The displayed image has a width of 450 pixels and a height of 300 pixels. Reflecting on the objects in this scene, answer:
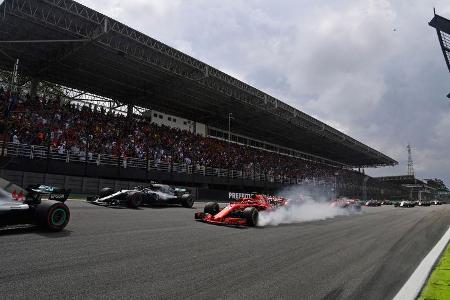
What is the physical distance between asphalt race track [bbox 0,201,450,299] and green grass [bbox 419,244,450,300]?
375mm

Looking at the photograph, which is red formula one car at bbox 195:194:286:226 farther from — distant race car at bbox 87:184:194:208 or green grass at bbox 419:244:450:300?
green grass at bbox 419:244:450:300

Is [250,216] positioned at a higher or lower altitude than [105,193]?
lower

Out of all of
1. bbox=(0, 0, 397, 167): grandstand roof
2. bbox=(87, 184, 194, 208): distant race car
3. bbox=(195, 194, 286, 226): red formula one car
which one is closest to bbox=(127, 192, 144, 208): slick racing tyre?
bbox=(87, 184, 194, 208): distant race car

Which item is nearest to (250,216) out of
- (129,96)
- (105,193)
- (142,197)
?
(142,197)

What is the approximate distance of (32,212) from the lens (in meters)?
7.79

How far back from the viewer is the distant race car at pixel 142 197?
1511 cm

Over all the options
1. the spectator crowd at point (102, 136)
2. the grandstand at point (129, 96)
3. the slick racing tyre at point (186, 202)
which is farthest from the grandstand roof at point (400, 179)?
the slick racing tyre at point (186, 202)

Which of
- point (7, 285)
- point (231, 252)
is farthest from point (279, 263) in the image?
point (7, 285)

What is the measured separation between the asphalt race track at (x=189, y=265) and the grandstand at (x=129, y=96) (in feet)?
50.7

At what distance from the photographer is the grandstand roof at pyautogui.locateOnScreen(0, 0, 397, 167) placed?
72.3ft

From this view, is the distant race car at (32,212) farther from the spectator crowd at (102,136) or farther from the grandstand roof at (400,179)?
the grandstand roof at (400,179)

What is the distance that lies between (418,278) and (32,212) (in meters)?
→ 7.22

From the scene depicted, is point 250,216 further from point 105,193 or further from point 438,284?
point 438,284

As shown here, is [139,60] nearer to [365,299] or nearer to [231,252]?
[231,252]
